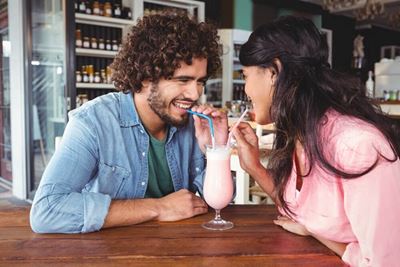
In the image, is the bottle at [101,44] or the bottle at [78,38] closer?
the bottle at [78,38]

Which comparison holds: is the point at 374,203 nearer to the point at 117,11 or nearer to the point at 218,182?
the point at 218,182

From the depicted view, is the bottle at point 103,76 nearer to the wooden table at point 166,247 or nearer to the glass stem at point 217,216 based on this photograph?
the wooden table at point 166,247

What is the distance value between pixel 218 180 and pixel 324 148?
0.36 m

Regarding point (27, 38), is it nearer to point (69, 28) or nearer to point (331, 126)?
point (69, 28)

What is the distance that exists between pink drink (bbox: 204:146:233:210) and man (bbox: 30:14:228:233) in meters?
0.08

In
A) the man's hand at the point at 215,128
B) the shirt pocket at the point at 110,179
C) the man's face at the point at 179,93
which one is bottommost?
the shirt pocket at the point at 110,179

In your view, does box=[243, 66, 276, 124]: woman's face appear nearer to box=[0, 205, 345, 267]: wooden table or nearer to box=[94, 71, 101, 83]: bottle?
box=[0, 205, 345, 267]: wooden table

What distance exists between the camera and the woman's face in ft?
3.88

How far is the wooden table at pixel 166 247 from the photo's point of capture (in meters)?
0.91

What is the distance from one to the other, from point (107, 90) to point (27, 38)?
1227 mm

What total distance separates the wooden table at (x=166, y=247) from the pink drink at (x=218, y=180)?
0.07 metres

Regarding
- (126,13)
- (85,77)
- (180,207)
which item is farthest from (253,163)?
(126,13)

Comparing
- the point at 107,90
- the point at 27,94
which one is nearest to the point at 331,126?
the point at 27,94

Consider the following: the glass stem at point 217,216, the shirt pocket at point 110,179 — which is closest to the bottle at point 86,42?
the shirt pocket at point 110,179
